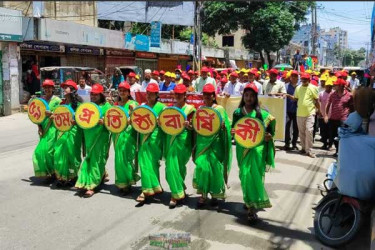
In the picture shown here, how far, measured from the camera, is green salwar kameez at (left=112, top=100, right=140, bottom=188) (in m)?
5.51

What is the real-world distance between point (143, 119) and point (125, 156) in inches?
23.5

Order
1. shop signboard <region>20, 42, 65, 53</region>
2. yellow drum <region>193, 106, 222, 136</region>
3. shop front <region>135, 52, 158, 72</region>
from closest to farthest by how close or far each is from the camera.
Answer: yellow drum <region>193, 106, 222, 136</region> < shop signboard <region>20, 42, 65, 53</region> < shop front <region>135, 52, 158, 72</region>

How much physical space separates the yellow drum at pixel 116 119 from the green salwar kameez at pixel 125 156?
0.34 feet

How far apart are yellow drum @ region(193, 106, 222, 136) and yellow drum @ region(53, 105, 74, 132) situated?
1891 millimetres

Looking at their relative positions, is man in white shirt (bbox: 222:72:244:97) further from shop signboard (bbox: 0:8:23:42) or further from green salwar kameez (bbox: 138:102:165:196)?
shop signboard (bbox: 0:8:23:42)

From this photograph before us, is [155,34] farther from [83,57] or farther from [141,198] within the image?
[141,198]

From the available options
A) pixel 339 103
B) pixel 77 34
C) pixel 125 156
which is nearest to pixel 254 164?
pixel 125 156

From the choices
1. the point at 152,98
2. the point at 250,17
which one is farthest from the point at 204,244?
the point at 250,17

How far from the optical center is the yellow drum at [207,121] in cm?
491

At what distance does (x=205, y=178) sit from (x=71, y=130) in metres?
2.12

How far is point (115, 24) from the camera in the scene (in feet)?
105

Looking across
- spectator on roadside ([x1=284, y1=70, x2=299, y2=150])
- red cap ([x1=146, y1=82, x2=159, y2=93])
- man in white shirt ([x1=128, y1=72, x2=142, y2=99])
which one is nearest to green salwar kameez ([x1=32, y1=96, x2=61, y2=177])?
red cap ([x1=146, y1=82, x2=159, y2=93])

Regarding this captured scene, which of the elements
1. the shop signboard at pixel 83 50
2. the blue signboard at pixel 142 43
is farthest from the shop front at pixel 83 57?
the blue signboard at pixel 142 43

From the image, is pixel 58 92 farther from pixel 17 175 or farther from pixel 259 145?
pixel 259 145
